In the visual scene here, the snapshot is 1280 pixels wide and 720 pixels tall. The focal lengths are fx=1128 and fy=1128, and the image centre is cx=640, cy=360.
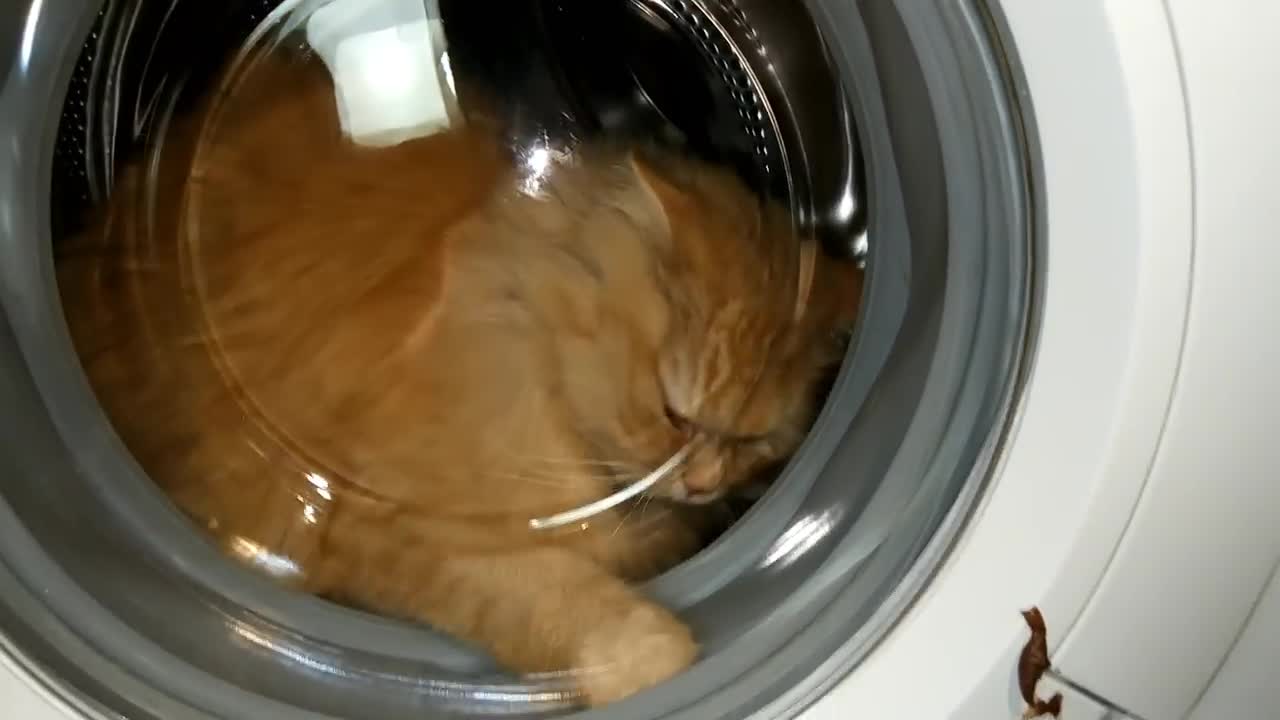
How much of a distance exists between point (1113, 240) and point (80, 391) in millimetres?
718

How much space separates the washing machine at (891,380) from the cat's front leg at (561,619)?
0.09 ft

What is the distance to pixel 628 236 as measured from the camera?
3.57ft

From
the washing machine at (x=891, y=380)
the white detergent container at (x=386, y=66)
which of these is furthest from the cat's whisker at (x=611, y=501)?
the white detergent container at (x=386, y=66)

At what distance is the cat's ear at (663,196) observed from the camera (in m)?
0.94

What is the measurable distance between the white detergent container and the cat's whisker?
0.40 meters

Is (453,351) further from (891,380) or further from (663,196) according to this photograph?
(891,380)

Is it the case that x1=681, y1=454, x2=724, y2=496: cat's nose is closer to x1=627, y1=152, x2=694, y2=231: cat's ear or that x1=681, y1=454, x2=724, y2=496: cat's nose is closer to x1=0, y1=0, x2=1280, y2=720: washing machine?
x1=0, y1=0, x2=1280, y2=720: washing machine

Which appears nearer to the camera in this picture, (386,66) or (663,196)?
(663,196)

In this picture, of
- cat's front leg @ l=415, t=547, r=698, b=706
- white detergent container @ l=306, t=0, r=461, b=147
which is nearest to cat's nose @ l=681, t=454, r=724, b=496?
cat's front leg @ l=415, t=547, r=698, b=706

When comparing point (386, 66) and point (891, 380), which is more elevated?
point (386, 66)

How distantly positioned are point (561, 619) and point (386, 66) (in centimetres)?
56

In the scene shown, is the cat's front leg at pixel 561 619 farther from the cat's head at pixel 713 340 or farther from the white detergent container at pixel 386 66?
the white detergent container at pixel 386 66

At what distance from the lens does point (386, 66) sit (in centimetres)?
112

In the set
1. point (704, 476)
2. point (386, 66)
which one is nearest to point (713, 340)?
point (704, 476)
